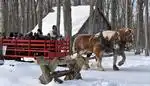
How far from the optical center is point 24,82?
41.5 feet

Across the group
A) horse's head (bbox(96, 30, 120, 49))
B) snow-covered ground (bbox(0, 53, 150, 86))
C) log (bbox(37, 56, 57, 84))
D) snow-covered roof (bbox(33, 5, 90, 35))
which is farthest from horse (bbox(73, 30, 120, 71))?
snow-covered roof (bbox(33, 5, 90, 35))

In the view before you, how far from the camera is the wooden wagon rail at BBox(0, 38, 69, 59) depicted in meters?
18.6

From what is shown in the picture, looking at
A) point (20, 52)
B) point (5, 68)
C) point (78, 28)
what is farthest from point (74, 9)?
point (5, 68)

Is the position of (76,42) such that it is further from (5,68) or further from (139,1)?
(139,1)

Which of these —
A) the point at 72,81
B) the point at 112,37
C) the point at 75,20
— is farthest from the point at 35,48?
the point at 75,20

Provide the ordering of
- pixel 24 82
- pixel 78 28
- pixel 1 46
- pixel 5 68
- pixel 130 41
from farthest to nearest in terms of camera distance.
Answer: pixel 78 28 → pixel 1 46 → pixel 130 41 → pixel 5 68 → pixel 24 82

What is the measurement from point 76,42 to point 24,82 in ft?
19.3

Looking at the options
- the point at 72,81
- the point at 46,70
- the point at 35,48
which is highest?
the point at 35,48

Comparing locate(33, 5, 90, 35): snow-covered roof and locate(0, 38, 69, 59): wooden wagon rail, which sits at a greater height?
locate(33, 5, 90, 35): snow-covered roof

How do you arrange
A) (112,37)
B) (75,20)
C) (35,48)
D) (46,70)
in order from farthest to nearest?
(75,20), (35,48), (112,37), (46,70)

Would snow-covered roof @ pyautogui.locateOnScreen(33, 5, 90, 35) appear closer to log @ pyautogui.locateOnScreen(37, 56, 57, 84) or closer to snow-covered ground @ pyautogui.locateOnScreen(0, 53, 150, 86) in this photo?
snow-covered ground @ pyautogui.locateOnScreen(0, 53, 150, 86)

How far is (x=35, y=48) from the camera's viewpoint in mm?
19094

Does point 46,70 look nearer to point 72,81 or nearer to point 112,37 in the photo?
point 72,81

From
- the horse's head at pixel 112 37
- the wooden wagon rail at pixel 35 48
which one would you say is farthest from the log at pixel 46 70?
the wooden wagon rail at pixel 35 48
